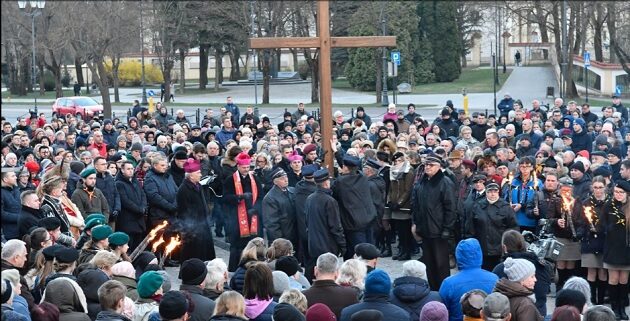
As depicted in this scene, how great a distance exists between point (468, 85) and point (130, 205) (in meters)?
51.0

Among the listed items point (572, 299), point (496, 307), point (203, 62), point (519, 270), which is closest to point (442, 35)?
point (203, 62)

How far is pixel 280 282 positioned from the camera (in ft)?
27.6

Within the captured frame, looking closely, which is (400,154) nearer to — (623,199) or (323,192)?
(323,192)

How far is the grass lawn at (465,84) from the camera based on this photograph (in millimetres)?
60088

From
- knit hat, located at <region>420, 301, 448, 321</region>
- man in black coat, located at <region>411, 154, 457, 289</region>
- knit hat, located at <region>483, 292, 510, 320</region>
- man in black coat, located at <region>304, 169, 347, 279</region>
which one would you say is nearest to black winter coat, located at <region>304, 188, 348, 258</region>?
man in black coat, located at <region>304, 169, 347, 279</region>

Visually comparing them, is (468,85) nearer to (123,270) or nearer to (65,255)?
(65,255)

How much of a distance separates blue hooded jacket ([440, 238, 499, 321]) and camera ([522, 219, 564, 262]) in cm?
208

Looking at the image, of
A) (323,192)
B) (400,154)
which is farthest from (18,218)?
(400,154)

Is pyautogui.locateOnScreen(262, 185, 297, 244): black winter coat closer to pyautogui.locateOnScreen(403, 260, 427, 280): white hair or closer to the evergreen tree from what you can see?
pyautogui.locateOnScreen(403, 260, 427, 280): white hair

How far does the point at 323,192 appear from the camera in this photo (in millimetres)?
12219

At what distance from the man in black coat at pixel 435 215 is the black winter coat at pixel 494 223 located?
0.43m

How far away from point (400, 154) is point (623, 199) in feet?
13.6

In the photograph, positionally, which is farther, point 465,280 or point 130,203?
point 130,203

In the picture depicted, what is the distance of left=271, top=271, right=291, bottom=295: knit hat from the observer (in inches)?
330
